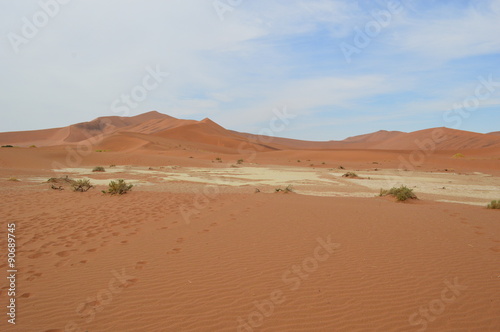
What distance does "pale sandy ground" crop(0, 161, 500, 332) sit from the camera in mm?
3494

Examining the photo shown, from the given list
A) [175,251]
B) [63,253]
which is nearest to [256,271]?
[175,251]

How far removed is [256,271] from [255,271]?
0.05 feet

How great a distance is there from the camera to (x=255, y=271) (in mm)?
4805

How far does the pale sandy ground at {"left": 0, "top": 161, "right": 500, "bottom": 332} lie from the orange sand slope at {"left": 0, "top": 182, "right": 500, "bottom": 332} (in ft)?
0.07

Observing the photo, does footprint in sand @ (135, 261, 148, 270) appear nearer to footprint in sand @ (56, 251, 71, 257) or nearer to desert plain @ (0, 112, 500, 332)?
desert plain @ (0, 112, 500, 332)

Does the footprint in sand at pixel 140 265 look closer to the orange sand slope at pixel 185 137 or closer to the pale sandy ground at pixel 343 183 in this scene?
the pale sandy ground at pixel 343 183

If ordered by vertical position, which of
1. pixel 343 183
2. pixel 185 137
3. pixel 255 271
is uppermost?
pixel 185 137

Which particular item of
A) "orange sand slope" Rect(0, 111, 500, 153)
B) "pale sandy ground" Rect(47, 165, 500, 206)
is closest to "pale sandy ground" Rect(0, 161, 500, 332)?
"pale sandy ground" Rect(47, 165, 500, 206)

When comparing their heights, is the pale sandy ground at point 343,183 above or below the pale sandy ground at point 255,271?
above

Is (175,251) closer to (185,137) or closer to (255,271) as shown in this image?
(255,271)

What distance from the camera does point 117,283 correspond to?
4.36 meters

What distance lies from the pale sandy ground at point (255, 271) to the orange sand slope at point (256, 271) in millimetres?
20

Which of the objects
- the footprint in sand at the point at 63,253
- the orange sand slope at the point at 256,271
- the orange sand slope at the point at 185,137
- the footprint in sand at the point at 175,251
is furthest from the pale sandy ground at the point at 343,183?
the orange sand slope at the point at 185,137

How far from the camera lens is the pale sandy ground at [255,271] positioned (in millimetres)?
3494
